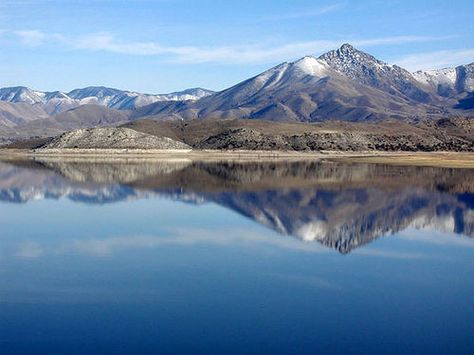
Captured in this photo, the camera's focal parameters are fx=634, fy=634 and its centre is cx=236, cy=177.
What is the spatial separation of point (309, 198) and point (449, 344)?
4450cm

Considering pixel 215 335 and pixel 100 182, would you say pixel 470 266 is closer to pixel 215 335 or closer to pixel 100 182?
pixel 215 335

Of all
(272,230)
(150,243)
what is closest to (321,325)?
(150,243)

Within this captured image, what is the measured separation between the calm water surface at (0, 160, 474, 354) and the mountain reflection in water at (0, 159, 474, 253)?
0.38 meters

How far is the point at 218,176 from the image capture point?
3686 inches

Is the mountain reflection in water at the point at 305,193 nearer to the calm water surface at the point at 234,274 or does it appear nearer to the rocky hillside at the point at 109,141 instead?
the calm water surface at the point at 234,274

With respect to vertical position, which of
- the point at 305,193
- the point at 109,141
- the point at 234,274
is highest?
the point at 109,141

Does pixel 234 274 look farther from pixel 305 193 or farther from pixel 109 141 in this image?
pixel 109 141

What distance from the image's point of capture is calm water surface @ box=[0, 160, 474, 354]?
2203cm

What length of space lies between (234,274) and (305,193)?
132ft

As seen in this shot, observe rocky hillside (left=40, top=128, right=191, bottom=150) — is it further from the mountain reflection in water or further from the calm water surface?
the calm water surface

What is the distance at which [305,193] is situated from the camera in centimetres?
7044

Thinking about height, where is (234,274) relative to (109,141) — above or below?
below

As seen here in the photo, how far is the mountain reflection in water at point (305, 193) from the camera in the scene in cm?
4900

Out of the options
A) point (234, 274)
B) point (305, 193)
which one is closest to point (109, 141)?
point (305, 193)
